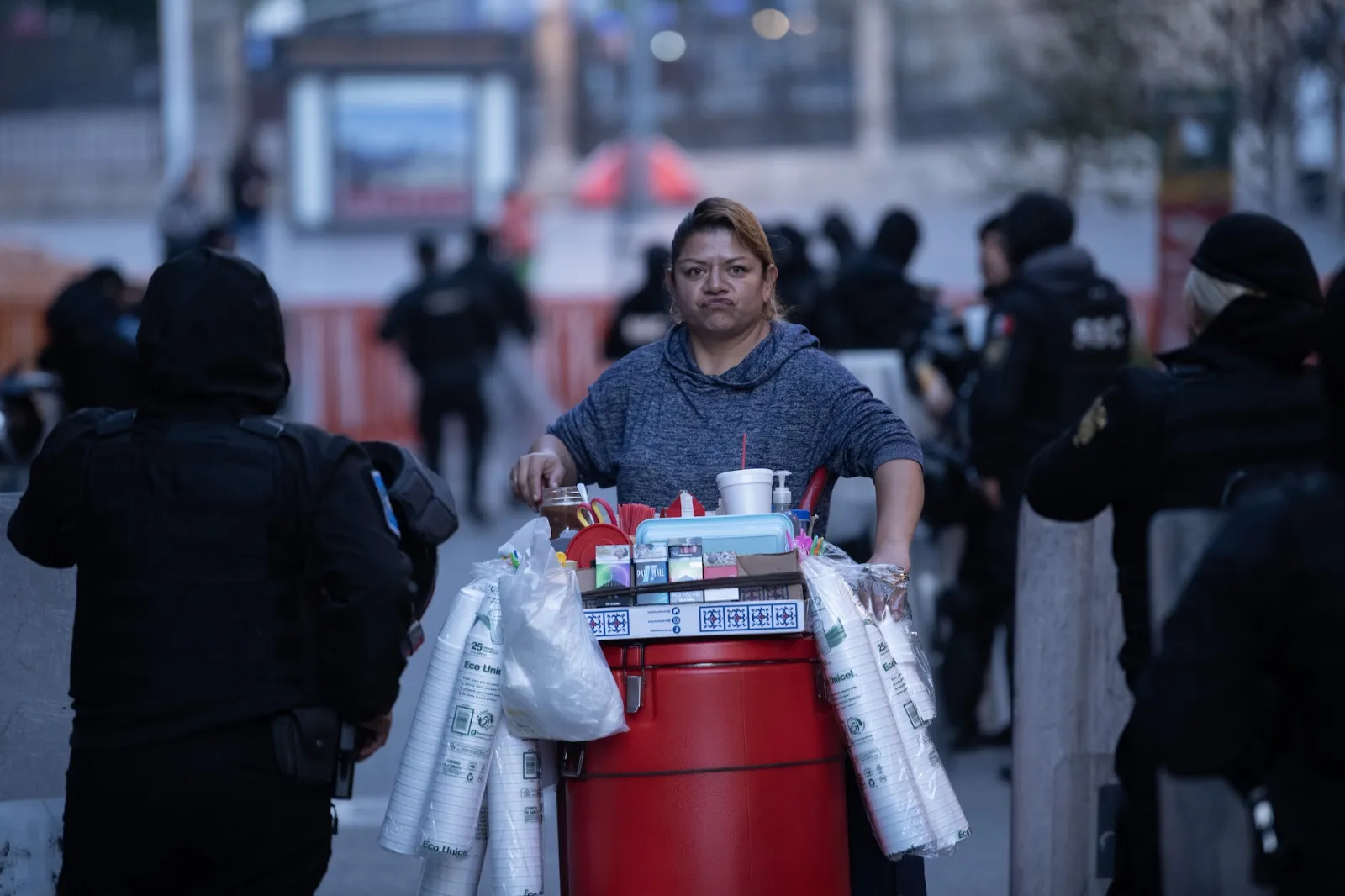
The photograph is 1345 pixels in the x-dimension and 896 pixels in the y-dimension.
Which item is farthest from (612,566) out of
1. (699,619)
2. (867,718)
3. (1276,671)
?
(1276,671)

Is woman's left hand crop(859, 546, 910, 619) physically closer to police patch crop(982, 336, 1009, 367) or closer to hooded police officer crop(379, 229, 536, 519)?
police patch crop(982, 336, 1009, 367)

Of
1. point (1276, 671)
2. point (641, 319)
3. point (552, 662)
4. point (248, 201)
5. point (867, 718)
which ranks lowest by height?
point (867, 718)

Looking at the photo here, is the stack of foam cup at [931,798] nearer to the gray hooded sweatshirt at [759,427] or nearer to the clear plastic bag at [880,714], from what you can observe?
the clear plastic bag at [880,714]

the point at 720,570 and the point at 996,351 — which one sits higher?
the point at 996,351

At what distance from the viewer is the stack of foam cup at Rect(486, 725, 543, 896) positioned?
12.3 feet

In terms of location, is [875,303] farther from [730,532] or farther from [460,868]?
[460,868]

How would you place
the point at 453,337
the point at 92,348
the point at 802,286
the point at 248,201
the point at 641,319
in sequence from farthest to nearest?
the point at 248,201
the point at 453,337
the point at 641,319
the point at 802,286
the point at 92,348

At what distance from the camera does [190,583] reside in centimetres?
330

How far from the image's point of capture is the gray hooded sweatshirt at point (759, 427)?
164 inches

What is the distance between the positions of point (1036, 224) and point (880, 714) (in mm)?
3849

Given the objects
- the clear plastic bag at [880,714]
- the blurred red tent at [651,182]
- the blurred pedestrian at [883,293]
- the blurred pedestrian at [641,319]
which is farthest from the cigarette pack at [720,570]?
the blurred red tent at [651,182]

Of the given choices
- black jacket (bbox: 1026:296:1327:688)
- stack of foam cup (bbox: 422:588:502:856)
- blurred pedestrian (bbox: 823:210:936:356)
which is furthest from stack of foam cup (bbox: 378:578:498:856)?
blurred pedestrian (bbox: 823:210:936:356)

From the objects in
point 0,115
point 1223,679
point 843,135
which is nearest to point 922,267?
point 843,135

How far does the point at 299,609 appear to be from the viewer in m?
3.39
